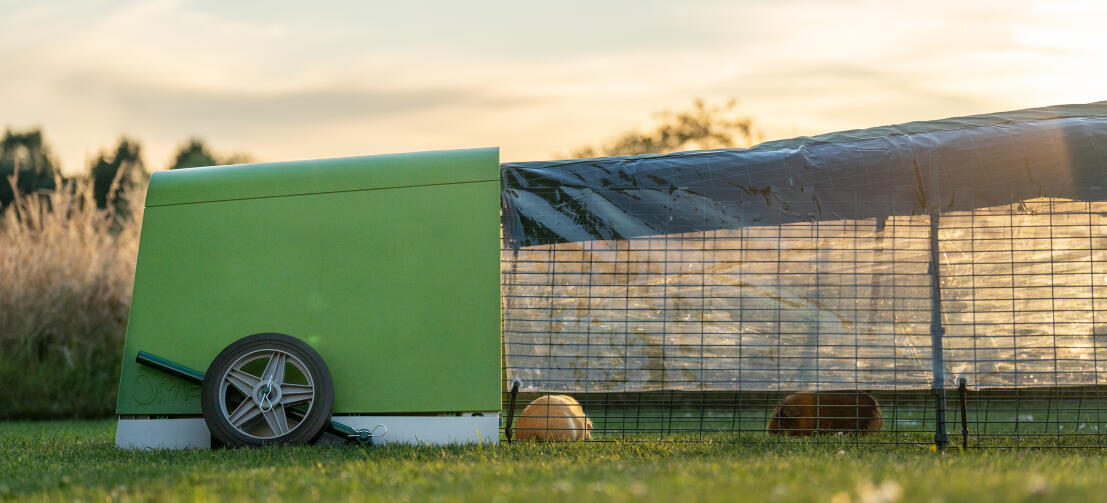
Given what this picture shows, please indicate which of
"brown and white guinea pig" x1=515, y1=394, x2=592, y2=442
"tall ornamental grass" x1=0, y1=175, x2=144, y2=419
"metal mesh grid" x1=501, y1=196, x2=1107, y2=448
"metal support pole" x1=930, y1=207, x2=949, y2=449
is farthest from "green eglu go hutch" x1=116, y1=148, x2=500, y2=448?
"tall ornamental grass" x1=0, y1=175, x2=144, y2=419

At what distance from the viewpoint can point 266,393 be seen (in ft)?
13.7

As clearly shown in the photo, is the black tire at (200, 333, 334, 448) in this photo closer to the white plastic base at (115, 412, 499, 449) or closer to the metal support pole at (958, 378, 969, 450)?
the white plastic base at (115, 412, 499, 449)

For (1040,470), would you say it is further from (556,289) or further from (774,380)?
(556,289)

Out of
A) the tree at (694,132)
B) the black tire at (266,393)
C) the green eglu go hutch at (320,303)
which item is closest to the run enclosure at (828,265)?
the green eglu go hutch at (320,303)

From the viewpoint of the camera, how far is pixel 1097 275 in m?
4.36

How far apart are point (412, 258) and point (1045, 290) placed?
300 cm

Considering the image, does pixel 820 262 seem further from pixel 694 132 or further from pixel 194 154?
pixel 194 154

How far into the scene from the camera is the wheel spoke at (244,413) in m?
4.21

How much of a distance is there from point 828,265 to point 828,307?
203mm

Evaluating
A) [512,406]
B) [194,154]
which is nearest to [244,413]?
[512,406]

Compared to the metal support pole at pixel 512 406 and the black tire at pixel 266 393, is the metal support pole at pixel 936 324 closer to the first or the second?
the metal support pole at pixel 512 406

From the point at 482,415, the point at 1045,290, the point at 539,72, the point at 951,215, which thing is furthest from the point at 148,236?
the point at 539,72

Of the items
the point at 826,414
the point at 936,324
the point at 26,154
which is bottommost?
the point at 826,414

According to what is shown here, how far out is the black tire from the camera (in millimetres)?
4141
